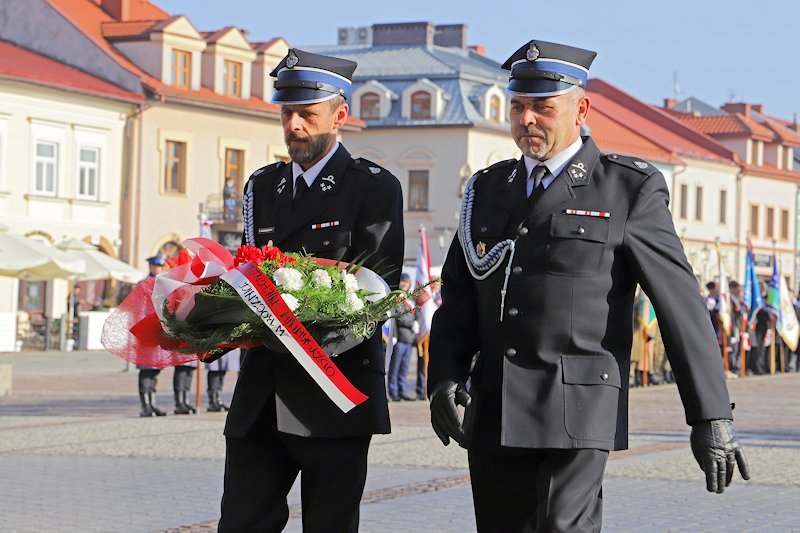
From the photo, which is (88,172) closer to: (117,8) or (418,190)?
(117,8)

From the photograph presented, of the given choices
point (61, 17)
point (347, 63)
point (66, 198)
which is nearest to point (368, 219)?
point (347, 63)

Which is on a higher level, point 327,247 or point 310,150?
point 310,150

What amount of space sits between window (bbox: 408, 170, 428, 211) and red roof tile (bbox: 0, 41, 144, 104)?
16282 millimetres

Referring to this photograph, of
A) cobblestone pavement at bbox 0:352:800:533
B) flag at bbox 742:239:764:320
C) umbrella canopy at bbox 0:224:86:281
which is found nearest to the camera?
cobblestone pavement at bbox 0:352:800:533

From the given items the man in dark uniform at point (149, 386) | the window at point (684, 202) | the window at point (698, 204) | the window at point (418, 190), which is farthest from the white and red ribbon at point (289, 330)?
the window at point (698, 204)

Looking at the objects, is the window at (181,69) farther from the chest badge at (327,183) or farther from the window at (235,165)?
the chest badge at (327,183)

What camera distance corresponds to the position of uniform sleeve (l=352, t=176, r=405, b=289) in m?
5.86

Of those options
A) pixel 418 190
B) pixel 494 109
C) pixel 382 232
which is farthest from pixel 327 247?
pixel 494 109

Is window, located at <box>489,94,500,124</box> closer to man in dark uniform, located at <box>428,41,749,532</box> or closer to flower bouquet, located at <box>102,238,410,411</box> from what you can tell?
flower bouquet, located at <box>102,238,410,411</box>

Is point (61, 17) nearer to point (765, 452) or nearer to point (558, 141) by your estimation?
point (765, 452)

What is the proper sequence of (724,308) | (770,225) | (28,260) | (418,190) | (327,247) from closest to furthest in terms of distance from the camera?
1. (327,247)
2. (28,260)
3. (724,308)
4. (418,190)
5. (770,225)

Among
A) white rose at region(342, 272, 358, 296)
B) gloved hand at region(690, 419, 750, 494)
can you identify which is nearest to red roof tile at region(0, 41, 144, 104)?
white rose at region(342, 272, 358, 296)

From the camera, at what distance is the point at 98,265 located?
119ft

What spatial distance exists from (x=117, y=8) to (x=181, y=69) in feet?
11.5
